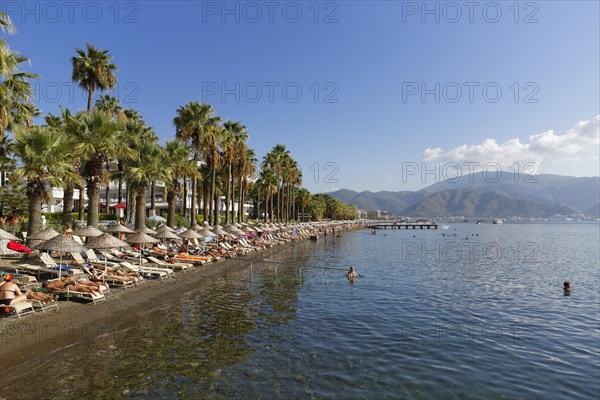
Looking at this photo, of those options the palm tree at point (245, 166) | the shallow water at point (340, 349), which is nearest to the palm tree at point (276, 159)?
the palm tree at point (245, 166)

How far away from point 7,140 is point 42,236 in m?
19.2

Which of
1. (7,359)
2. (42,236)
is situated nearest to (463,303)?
(7,359)

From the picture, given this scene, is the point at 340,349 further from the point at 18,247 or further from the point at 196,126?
the point at 196,126

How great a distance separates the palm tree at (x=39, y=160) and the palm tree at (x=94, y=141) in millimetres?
1422

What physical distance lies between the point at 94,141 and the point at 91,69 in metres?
11.5

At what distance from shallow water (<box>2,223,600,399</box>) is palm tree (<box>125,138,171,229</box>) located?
12249 mm

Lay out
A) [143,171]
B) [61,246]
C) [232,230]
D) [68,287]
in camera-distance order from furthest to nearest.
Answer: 1. [232,230]
2. [143,171]
3. [61,246]
4. [68,287]

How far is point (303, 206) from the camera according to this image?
115 metres

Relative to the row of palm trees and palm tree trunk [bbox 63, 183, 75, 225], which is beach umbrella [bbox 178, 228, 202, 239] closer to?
the row of palm trees

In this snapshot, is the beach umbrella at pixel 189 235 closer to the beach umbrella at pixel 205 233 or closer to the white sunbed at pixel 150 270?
the beach umbrella at pixel 205 233

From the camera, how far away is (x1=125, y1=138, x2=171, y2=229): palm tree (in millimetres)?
29688

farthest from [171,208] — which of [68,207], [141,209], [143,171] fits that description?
[68,207]

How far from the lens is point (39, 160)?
64.6 feet

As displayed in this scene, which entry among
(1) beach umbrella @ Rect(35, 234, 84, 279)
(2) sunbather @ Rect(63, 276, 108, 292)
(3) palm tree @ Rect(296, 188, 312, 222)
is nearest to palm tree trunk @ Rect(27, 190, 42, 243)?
(1) beach umbrella @ Rect(35, 234, 84, 279)
